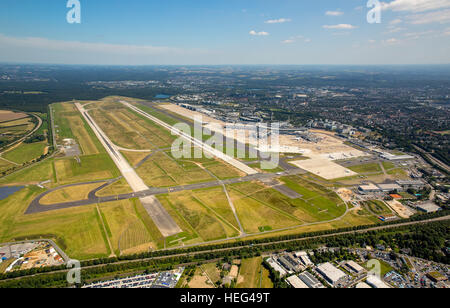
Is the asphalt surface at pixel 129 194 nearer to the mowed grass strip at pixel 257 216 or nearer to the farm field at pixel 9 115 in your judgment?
the mowed grass strip at pixel 257 216

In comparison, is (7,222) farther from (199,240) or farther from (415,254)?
(415,254)

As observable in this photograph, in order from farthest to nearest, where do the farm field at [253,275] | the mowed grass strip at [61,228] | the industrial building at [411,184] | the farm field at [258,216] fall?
the industrial building at [411,184] → the farm field at [258,216] → the mowed grass strip at [61,228] → the farm field at [253,275]

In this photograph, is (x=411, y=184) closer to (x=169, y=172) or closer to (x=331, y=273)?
(x=331, y=273)

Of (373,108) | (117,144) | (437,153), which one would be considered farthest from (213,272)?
(373,108)

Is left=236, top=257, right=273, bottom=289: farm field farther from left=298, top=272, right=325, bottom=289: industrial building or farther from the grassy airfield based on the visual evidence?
left=298, top=272, right=325, bottom=289: industrial building

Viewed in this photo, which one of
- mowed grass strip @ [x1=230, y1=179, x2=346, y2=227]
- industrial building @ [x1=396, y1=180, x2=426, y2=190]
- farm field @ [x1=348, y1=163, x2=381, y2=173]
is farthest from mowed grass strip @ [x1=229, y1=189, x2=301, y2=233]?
industrial building @ [x1=396, y1=180, x2=426, y2=190]

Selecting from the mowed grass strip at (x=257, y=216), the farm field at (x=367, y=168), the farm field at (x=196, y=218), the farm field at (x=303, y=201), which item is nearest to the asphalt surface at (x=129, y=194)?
the farm field at (x=196, y=218)
